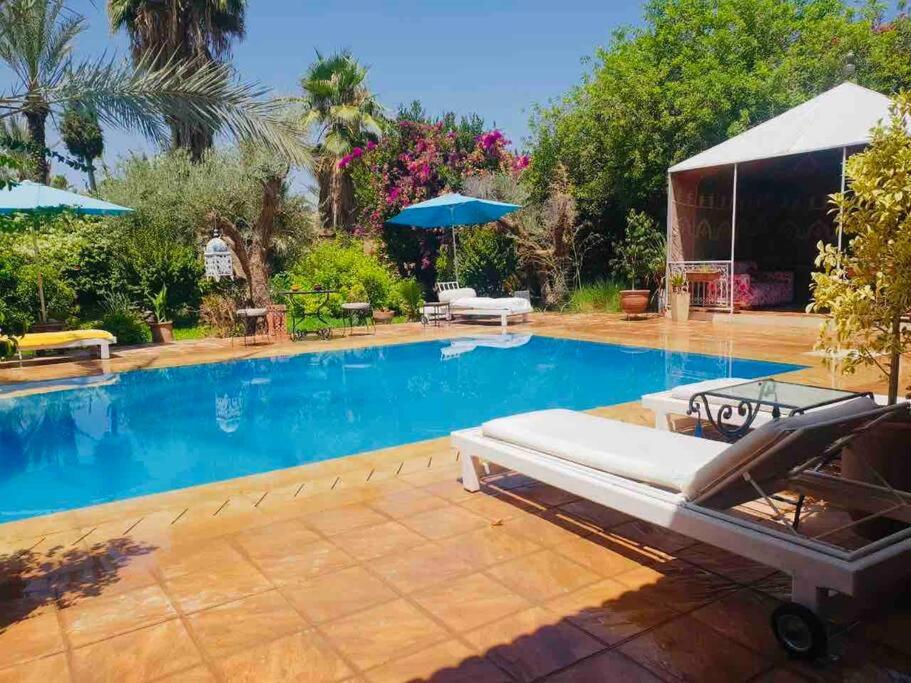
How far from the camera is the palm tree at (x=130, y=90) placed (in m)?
6.38

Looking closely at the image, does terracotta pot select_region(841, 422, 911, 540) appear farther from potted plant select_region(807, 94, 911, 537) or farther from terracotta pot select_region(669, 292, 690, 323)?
terracotta pot select_region(669, 292, 690, 323)

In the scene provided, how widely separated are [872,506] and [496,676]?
5.76 ft

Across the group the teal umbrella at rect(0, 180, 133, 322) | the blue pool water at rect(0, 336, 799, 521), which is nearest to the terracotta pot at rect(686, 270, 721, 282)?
the blue pool water at rect(0, 336, 799, 521)

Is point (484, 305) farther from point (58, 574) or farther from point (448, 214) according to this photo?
point (58, 574)

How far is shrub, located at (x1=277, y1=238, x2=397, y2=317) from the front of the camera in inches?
615

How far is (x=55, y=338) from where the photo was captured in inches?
416

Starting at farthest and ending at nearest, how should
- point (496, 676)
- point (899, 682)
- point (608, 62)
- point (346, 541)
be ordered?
point (608, 62)
point (346, 541)
point (496, 676)
point (899, 682)

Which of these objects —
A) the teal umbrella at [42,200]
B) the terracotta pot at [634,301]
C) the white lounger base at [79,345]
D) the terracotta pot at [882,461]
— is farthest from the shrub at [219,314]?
the terracotta pot at [882,461]

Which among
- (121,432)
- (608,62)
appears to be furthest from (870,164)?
(608,62)

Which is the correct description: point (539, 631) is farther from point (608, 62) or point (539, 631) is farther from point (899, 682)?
point (608, 62)

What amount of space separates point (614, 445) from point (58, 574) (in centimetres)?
289

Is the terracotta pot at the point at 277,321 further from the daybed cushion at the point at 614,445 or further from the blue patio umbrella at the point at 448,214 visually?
the daybed cushion at the point at 614,445

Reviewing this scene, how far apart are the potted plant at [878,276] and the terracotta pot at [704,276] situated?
1137 centimetres

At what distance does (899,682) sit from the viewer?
7.02 feet
